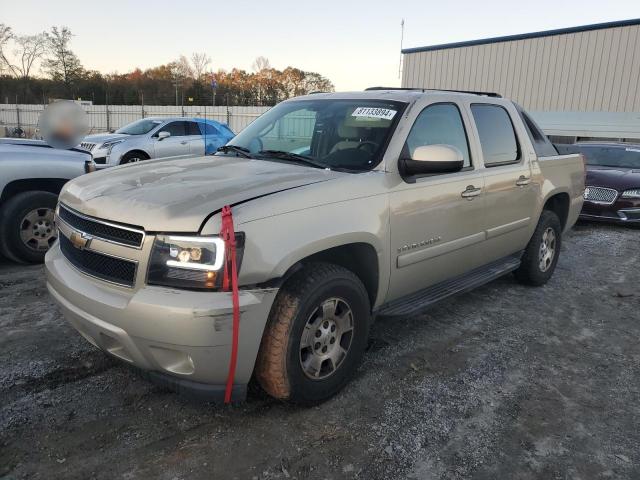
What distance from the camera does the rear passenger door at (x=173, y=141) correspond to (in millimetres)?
12305

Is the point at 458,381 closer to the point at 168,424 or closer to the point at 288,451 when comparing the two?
the point at 288,451

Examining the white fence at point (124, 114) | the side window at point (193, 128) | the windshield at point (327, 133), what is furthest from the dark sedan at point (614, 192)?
the white fence at point (124, 114)

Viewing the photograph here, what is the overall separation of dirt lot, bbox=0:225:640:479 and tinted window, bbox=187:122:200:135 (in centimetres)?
981

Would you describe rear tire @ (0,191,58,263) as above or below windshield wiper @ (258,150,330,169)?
below

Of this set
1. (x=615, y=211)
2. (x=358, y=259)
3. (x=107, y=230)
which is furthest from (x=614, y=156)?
(x=107, y=230)

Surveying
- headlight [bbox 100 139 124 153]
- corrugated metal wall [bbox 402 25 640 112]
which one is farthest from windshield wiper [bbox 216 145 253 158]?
corrugated metal wall [bbox 402 25 640 112]

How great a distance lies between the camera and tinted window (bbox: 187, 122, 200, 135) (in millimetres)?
13414

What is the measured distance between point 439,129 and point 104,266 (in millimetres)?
2433

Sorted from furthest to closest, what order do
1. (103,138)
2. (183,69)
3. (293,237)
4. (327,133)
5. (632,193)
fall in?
(183,69)
(103,138)
(632,193)
(327,133)
(293,237)

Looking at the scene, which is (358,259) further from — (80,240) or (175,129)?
(175,129)

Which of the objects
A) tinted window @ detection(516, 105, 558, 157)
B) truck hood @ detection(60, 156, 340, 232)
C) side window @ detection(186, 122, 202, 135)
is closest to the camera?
truck hood @ detection(60, 156, 340, 232)

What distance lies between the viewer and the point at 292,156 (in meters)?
3.42

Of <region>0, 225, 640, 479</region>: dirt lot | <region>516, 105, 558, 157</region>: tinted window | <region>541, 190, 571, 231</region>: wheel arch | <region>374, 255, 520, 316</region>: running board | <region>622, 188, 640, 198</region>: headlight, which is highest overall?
<region>516, 105, 558, 157</region>: tinted window

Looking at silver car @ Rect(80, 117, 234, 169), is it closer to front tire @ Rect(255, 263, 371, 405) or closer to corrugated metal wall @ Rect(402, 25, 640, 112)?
front tire @ Rect(255, 263, 371, 405)
